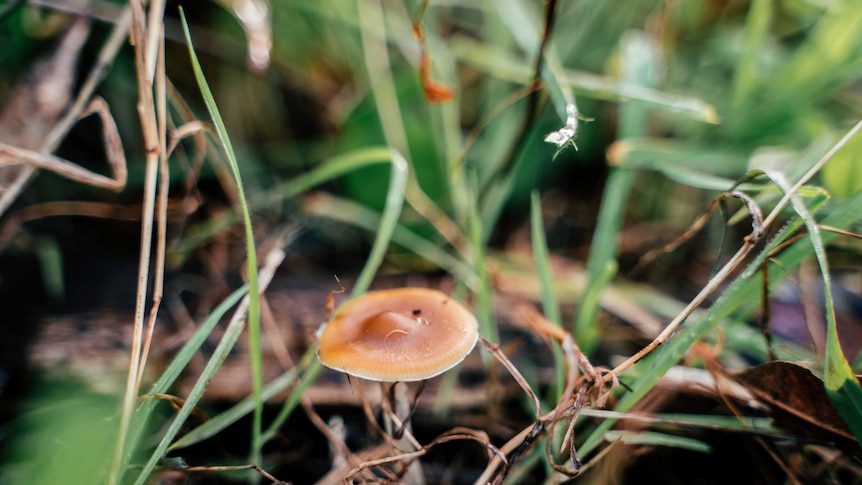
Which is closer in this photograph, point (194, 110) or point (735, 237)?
point (735, 237)

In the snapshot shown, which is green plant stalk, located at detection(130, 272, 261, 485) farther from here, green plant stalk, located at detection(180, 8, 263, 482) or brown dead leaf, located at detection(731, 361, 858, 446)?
brown dead leaf, located at detection(731, 361, 858, 446)

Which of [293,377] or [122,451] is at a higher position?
[293,377]

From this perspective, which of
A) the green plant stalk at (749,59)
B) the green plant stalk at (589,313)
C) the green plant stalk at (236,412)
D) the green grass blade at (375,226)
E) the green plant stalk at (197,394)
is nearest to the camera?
the green plant stalk at (197,394)

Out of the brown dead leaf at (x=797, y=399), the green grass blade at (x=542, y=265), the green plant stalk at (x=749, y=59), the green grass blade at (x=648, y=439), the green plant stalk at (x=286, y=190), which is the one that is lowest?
the green grass blade at (x=648, y=439)

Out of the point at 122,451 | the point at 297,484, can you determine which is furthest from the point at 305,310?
the point at 122,451

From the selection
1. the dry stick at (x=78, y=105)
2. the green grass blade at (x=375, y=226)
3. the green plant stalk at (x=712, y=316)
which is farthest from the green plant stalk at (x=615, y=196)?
the dry stick at (x=78, y=105)

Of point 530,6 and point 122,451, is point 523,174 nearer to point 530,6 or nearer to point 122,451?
point 530,6

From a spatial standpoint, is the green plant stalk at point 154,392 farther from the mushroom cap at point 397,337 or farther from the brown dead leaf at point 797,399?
the brown dead leaf at point 797,399
